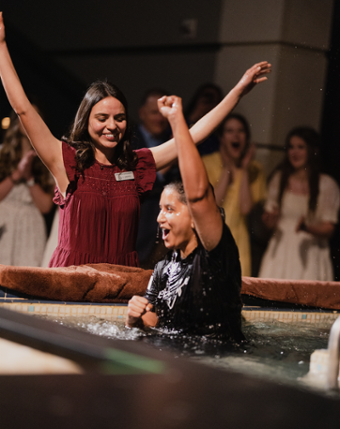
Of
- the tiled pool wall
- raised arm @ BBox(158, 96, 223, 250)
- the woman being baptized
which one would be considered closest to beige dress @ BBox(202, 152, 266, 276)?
the tiled pool wall

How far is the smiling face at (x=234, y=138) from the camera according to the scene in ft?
13.6

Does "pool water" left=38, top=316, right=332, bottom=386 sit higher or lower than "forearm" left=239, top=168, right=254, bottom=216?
lower

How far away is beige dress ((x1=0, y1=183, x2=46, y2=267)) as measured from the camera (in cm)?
416

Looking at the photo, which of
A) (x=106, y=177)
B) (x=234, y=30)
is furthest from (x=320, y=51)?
(x=106, y=177)

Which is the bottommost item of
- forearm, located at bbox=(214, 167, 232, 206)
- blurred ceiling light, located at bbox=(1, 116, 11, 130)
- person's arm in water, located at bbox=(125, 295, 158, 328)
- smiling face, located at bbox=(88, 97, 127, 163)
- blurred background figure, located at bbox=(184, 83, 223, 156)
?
person's arm in water, located at bbox=(125, 295, 158, 328)

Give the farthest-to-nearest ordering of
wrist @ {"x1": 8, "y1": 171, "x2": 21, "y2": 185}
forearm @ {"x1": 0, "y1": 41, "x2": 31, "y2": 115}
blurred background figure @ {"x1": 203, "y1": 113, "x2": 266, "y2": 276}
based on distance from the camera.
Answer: blurred background figure @ {"x1": 203, "y1": 113, "x2": 266, "y2": 276}
wrist @ {"x1": 8, "y1": 171, "x2": 21, "y2": 185}
forearm @ {"x1": 0, "y1": 41, "x2": 31, "y2": 115}

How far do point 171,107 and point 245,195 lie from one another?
9.35ft

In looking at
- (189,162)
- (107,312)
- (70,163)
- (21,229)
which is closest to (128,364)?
(189,162)

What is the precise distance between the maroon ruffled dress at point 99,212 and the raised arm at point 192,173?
873mm

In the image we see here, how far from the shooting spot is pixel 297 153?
13.6ft

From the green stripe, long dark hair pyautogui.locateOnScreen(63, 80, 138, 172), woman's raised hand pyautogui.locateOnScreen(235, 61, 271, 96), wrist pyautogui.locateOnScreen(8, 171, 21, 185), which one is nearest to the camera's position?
the green stripe

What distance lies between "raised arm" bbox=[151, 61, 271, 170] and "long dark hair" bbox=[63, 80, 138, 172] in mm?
172

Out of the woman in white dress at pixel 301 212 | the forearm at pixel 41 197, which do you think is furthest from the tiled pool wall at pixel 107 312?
the forearm at pixel 41 197

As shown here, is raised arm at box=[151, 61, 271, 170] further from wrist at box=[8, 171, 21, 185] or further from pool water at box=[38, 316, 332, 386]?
wrist at box=[8, 171, 21, 185]
